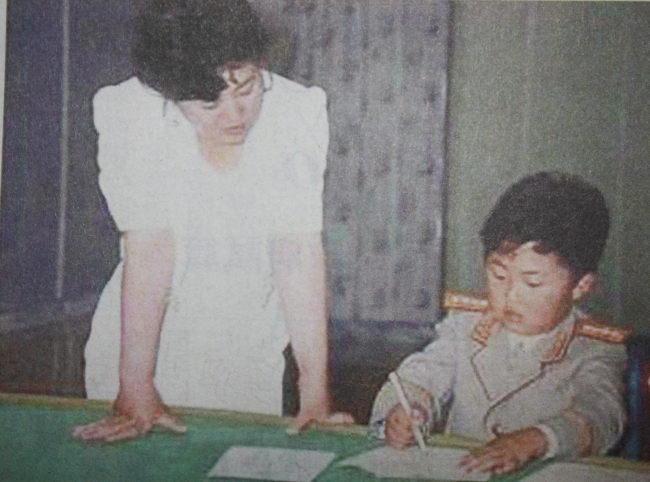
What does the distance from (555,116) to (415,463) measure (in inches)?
28.4

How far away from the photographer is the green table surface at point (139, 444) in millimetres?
1986

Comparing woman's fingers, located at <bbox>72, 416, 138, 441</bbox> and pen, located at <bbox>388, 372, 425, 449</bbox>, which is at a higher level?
pen, located at <bbox>388, 372, 425, 449</bbox>

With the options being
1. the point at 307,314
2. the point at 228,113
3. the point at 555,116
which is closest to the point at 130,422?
the point at 307,314

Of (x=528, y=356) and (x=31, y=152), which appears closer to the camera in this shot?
(x=528, y=356)

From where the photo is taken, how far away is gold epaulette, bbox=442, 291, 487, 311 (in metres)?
1.97

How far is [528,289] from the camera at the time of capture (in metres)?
1.97

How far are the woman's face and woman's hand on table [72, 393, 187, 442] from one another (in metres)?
0.54

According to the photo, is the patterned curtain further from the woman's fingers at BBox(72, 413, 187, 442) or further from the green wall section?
the woman's fingers at BBox(72, 413, 187, 442)

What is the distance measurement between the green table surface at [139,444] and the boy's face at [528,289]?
0.87 ft

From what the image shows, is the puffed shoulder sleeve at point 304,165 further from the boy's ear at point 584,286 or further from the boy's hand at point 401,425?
the boy's ear at point 584,286

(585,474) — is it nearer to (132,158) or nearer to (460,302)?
(460,302)

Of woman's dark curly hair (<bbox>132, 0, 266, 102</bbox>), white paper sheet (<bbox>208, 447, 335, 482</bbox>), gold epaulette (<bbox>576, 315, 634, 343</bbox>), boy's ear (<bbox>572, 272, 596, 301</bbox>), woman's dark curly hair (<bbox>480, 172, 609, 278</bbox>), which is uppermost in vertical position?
woman's dark curly hair (<bbox>132, 0, 266, 102</bbox>)

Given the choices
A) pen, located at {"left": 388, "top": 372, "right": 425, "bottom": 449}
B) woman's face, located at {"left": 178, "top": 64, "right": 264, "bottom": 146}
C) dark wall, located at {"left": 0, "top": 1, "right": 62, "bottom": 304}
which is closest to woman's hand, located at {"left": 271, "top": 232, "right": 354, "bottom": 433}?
pen, located at {"left": 388, "top": 372, "right": 425, "bottom": 449}

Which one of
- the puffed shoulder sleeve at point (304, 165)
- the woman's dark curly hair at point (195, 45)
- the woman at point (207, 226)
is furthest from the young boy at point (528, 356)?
the woman's dark curly hair at point (195, 45)
